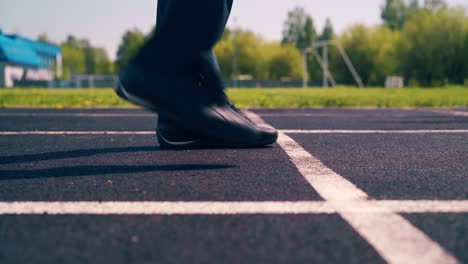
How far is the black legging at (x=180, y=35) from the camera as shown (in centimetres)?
223

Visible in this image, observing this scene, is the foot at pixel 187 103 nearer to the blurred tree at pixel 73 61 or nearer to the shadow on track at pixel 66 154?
the shadow on track at pixel 66 154

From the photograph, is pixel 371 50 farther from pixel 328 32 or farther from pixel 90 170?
pixel 90 170

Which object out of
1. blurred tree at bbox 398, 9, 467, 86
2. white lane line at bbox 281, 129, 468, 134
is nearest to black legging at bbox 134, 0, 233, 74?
white lane line at bbox 281, 129, 468, 134

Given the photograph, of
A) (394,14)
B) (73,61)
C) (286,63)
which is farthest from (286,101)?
(73,61)

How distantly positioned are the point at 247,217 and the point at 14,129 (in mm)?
3281

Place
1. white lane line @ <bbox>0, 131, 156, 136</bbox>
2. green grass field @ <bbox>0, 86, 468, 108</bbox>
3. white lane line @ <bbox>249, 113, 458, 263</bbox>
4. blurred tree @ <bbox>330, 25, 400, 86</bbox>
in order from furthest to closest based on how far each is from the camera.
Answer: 1. blurred tree @ <bbox>330, 25, 400, 86</bbox>
2. green grass field @ <bbox>0, 86, 468, 108</bbox>
3. white lane line @ <bbox>0, 131, 156, 136</bbox>
4. white lane line @ <bbox>249, 113, 458, 263</bbox>

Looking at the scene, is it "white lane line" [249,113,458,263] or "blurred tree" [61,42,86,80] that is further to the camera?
"blurred tree" [61,42,86,80]

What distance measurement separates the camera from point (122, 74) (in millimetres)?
2221

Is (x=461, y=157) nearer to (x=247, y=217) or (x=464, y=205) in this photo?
(x=464, y=205)

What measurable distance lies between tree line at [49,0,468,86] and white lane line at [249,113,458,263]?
72.2 ft

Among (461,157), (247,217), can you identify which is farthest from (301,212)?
(461,157)

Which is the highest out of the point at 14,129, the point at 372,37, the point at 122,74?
the point at 372,37

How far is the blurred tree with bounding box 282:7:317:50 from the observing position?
96.8m

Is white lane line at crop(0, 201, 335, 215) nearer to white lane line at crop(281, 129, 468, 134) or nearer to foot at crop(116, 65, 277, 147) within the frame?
foot at crop(116, 65, 277, 147)
